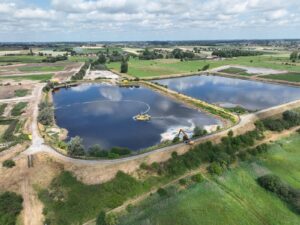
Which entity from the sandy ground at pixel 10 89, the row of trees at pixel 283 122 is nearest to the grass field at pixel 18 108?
the sandy ground at pixel 10 89

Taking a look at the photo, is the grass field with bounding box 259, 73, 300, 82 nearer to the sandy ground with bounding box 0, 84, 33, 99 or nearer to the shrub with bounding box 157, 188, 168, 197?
the shrub with bounding box 157, 188, 168, 197

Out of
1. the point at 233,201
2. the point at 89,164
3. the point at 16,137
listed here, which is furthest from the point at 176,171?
the point at 16,137

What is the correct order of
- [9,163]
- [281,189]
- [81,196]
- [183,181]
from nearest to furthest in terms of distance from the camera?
[81,196]
[281,189]
[183,181]
[9,163]

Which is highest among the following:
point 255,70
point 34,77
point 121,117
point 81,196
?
point 255,70

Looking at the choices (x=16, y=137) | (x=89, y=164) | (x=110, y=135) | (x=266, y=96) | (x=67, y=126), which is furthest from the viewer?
(x=266, y=96)

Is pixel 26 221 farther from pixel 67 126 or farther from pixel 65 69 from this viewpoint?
pixel 65 69

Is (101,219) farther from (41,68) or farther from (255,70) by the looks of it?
(41,68)

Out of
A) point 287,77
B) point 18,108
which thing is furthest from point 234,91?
point 18,108

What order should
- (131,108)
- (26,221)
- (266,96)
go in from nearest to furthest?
(26,221)
(131,108)
(266,96)
